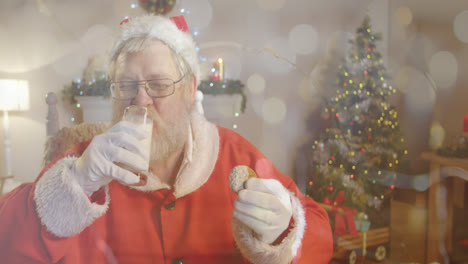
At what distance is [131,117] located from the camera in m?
0.74

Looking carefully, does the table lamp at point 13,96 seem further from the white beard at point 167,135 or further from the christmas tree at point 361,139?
the christmas tree at point 361,139

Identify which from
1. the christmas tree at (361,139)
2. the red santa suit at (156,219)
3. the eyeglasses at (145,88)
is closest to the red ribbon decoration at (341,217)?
the christmas tree at (361,139)

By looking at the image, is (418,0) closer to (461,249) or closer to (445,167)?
(445,167)

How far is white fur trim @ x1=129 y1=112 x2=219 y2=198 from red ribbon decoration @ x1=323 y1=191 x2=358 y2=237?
0.51 m

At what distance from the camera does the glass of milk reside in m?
0.71

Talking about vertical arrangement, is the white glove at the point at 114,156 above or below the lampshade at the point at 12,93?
below

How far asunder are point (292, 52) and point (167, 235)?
0.71m

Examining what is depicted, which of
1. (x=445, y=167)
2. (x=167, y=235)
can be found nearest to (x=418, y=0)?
(x=445, y=167)

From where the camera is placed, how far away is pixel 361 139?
151 cm

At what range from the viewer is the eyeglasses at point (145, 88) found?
761 millimetres

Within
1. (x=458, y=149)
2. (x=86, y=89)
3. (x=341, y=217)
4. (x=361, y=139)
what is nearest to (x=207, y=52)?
(x=86, y=89)

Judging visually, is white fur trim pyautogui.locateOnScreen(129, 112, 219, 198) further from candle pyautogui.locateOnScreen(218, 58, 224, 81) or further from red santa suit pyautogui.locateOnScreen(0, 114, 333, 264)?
candle pyautogui.locateOnScreen(218, 58, 224, 81)

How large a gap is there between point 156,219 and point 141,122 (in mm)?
286

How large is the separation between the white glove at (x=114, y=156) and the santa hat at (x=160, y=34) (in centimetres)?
23
